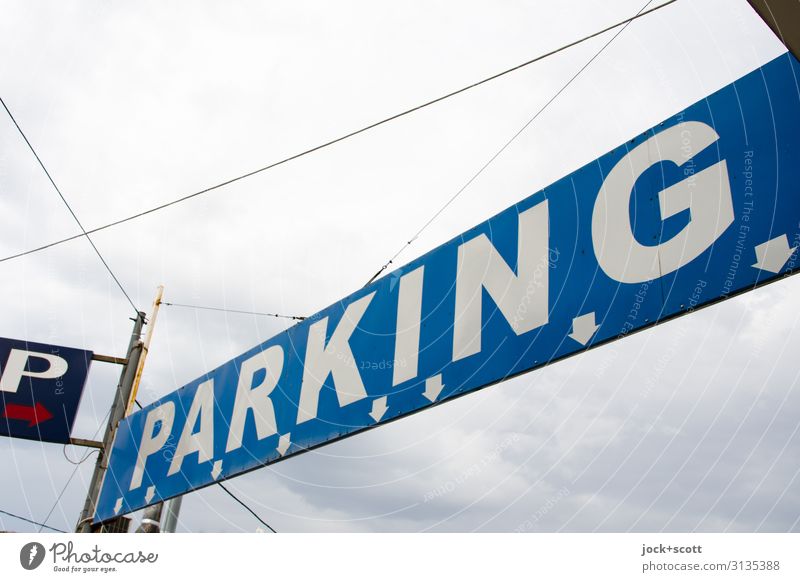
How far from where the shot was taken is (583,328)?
3795mm

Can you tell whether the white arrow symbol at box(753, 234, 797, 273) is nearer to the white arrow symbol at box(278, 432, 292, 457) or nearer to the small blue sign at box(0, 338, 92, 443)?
the white arrow symbol at box(278, 432, 292, 457)

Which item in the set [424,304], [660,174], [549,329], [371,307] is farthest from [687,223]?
[371,307]

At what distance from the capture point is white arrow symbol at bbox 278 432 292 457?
18.5 ft

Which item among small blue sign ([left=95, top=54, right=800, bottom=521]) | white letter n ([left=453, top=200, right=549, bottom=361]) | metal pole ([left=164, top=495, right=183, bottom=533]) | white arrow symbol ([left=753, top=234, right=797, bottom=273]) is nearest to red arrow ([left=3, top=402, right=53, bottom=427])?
metal pole ([left=164, top=495, right=183, bottom=533])

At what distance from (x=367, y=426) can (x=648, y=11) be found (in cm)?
335

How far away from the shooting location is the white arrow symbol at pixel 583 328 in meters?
3.75

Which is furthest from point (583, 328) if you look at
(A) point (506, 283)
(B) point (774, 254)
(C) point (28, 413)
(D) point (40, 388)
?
(D) point (40, 388)

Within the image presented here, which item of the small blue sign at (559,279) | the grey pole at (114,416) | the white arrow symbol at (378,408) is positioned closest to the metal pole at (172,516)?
the grey pole at (114,416)

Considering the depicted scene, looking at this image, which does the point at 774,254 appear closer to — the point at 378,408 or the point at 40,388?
the point at 378,408

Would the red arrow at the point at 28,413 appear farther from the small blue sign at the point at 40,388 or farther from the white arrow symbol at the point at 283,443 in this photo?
the white arrow symbol at the point at 283,443

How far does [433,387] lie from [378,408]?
0.55 m

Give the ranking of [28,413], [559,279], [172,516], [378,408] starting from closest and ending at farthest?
1. [559,279]
2. [378,408]
3. [172,516]
4. [28,413]

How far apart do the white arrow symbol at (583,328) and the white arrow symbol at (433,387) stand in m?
1.02

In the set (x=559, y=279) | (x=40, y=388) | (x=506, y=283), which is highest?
(x=40, y=388)
